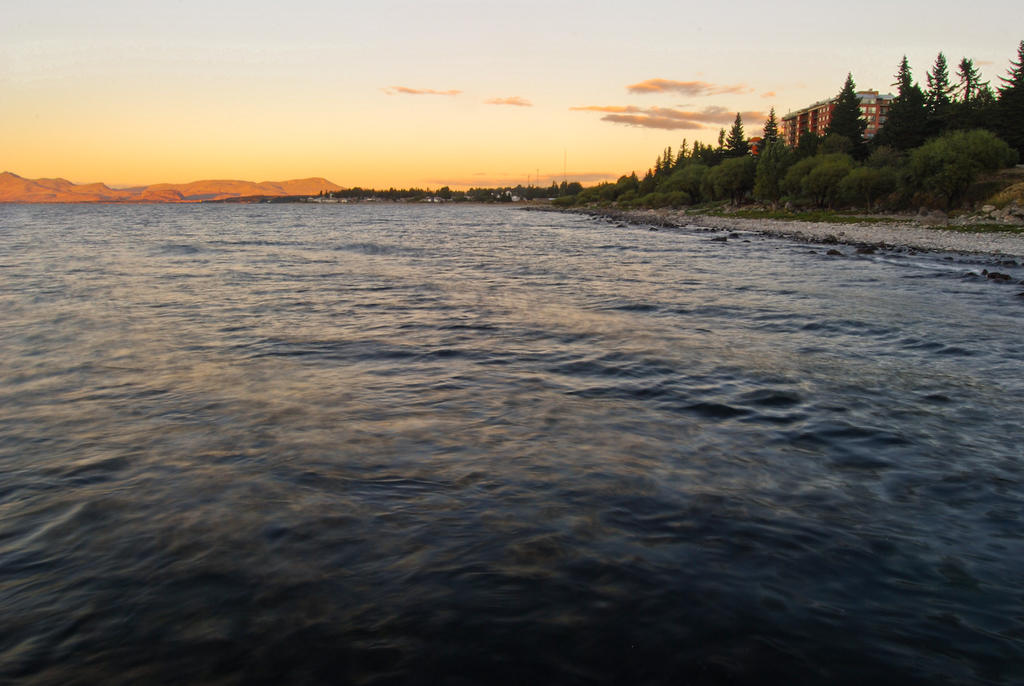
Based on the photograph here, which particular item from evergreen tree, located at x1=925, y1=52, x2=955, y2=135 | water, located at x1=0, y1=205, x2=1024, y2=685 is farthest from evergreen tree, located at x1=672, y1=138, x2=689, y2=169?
water, located at x1=0, y1=205, x2=1024, y2=685

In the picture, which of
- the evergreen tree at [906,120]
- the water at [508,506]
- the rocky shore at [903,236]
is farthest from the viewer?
the evergreen tree at [906,120]

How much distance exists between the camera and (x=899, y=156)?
93.4 m

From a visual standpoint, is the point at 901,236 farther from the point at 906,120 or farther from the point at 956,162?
the point at 906,120

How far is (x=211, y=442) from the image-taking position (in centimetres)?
895

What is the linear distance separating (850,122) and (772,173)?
21.8 meters

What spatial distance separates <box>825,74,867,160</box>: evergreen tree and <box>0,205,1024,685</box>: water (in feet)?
361

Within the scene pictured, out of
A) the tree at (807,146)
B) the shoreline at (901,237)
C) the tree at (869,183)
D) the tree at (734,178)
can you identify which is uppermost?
the tree at (807,146)

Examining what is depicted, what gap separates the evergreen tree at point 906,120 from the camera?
98.4 m

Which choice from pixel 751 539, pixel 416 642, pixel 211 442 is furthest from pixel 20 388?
pixel 751 539

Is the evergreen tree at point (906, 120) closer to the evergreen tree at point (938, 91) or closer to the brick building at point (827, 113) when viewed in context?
the evergreen tree at point (938, 91)

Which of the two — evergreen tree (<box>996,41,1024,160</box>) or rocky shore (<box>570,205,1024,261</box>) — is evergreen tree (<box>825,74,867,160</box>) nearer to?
evergreen tree (<box>996,41,1024,160</box>)

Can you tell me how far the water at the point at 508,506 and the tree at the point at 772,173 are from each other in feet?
326

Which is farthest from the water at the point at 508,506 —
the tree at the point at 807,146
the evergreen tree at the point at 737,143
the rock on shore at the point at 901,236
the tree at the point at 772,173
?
the evergreen tree at the point at 737,143

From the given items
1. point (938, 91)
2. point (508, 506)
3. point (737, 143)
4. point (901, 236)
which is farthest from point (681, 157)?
point (508, 506)
